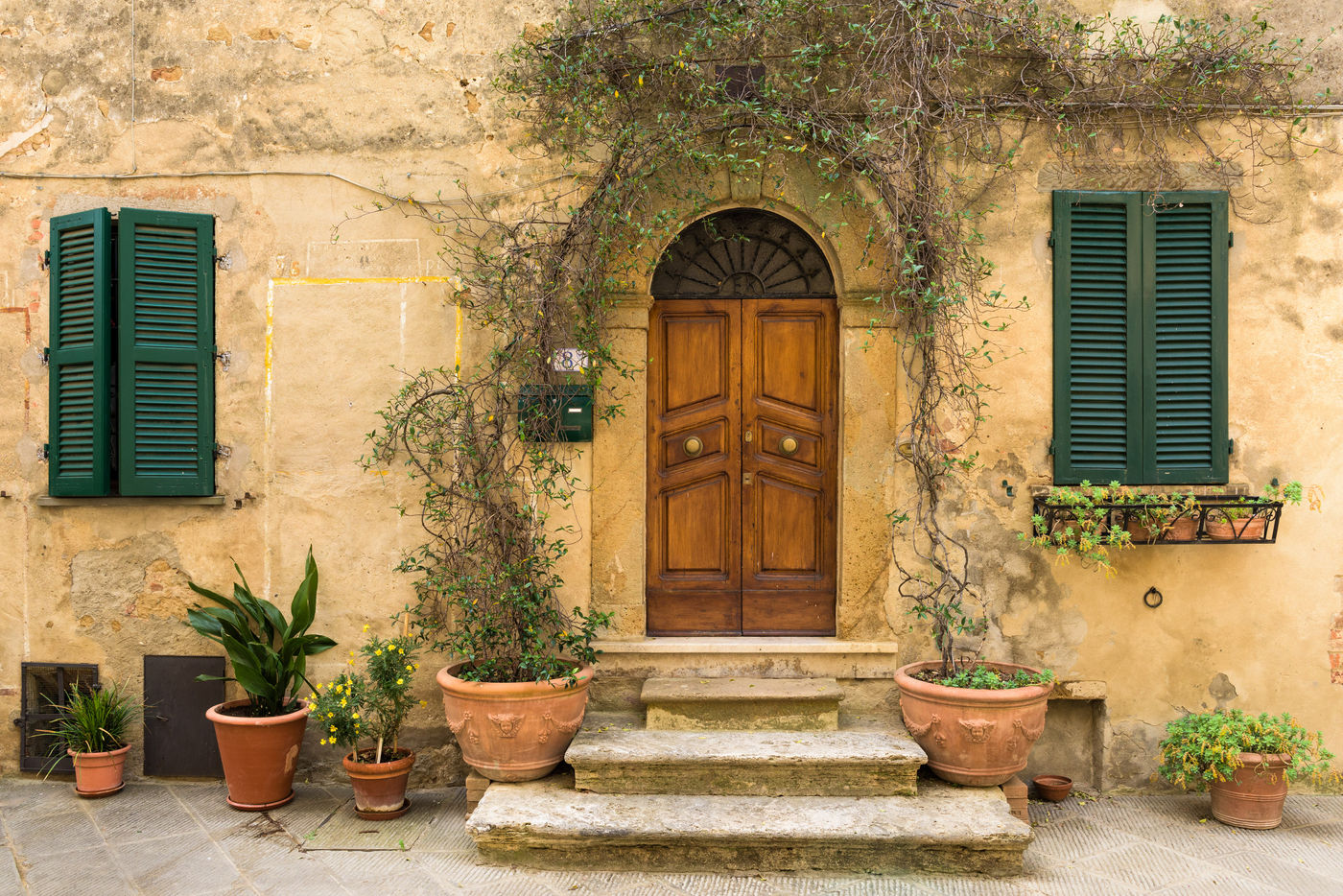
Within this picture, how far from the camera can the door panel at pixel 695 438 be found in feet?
17.2

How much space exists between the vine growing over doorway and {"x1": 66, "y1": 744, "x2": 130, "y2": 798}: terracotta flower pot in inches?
68.9

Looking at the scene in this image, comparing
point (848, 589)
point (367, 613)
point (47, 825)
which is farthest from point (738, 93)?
point (47, 825)

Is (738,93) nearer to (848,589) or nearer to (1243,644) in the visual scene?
(848,589)

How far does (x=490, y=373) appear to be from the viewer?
4.97 metres

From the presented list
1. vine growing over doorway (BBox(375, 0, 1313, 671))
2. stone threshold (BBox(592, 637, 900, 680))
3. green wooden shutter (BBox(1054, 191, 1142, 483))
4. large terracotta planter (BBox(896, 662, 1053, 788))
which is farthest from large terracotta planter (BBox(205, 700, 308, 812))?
green wooden shutter (BBox(1054, 191, 1142, 483))

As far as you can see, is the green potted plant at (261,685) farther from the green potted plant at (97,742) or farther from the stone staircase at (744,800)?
A: the stone staircase at (744,800)

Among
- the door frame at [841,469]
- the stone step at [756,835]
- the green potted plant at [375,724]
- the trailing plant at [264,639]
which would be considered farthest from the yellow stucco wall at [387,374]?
the stone step at [756,835]

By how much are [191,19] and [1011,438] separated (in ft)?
15.6

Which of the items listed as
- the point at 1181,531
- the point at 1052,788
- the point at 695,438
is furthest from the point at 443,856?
the point at 1181,531

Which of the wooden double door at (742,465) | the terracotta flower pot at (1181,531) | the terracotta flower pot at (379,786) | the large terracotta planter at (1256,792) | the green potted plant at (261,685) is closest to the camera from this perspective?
the large terracotta planter at (1256,792)

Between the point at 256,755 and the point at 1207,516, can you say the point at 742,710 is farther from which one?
the point at 1207,516

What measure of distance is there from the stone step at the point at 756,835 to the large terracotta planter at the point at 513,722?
0.23 meters

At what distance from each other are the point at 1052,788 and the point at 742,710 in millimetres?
1554

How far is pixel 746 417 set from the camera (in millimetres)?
5250
